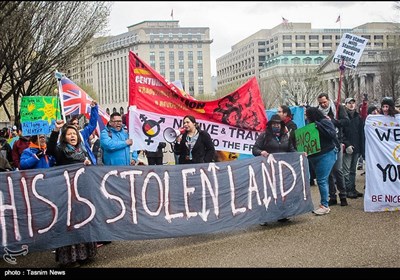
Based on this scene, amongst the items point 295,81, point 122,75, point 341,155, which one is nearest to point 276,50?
point 122,75

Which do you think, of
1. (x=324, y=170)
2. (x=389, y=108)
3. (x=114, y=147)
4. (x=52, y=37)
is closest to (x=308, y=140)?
(x=324, y=170)

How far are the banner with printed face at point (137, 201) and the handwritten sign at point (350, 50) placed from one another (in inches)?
→ 135

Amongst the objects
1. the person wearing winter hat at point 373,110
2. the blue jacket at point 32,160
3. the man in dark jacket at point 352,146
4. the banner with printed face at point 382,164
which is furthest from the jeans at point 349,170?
the blue jacket at point 32,160

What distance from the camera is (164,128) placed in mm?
7551

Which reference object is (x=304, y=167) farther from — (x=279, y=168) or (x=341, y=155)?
(x=341, y=155)

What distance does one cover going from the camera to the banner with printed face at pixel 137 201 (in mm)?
5379

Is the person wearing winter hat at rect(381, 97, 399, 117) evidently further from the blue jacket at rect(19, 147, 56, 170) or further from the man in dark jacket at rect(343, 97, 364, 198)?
the blue jacket at rect(19, 147, 56, 170)

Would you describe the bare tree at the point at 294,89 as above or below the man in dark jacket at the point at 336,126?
above

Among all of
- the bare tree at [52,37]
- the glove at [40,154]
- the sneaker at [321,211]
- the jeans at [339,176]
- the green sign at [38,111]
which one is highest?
the bare tree at [52,37]

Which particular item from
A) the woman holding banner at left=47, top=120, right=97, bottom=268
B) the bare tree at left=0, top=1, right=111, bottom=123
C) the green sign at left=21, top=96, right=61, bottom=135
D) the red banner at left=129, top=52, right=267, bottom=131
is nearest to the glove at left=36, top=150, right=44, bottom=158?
the woman holding banner at left=47, top=120, right=97, bottom=268

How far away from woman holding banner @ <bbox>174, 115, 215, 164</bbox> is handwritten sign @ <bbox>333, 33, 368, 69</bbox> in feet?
13.5

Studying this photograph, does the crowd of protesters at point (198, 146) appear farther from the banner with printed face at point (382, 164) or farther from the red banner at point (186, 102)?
the red banner at point (186, 102)

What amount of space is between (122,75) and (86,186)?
461 feet

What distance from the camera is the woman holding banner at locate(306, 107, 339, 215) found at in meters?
7.93
